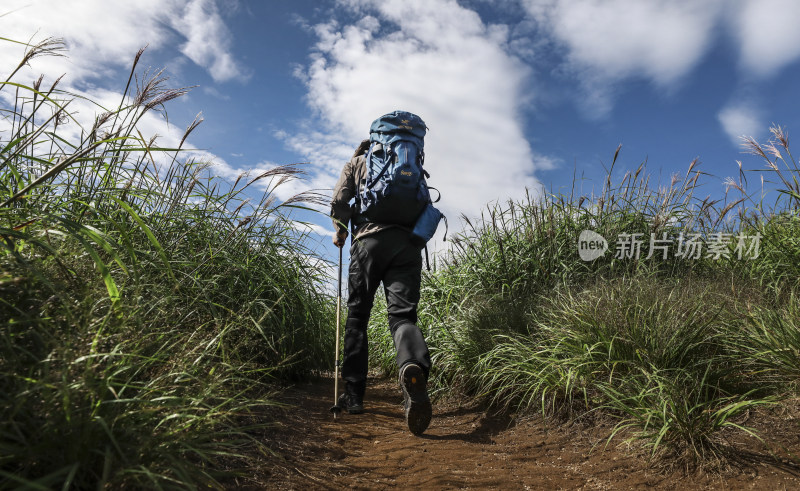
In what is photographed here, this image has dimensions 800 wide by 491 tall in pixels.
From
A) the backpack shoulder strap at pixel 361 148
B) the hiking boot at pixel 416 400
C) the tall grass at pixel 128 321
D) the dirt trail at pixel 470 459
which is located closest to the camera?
the tall grass at pixel 128 321

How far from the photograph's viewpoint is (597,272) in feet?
16.9

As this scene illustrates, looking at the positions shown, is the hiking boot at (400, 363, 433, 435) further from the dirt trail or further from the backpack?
the backpack

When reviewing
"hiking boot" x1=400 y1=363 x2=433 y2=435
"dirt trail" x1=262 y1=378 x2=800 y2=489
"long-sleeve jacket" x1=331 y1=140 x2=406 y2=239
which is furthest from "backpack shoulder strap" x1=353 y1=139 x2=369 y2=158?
"dirt trail" x1=262 y1=378 x2=800 y2=489

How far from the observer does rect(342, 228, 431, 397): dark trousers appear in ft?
13.2

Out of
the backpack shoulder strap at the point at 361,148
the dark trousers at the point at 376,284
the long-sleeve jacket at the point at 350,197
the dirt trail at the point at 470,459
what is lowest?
the dirt trail at the point at 470,459

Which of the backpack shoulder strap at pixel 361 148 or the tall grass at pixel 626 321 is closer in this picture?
the tall grass at pixel 626 321

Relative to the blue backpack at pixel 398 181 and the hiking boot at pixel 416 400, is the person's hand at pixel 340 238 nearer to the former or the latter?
the blue backpack at pixel 398 181

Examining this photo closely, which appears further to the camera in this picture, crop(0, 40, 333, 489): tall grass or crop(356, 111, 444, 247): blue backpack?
crop(356, 111, 444, 247): blue backpack

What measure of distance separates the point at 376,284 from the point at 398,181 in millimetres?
875

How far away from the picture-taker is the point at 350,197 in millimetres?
4270

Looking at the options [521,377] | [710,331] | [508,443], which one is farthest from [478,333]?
[710,331]

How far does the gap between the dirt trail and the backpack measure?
1606mm

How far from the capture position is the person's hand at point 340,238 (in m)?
4.28

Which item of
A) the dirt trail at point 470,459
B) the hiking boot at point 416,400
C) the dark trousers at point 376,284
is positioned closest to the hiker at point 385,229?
the dark trousers at point 376,284
